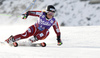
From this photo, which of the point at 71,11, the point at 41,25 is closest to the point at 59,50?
the point at 41,25

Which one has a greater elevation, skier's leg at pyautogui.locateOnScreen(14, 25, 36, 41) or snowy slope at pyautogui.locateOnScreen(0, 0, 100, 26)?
skier's leg at pyautogui.locateOnScreen(14, 25, 36, 41)

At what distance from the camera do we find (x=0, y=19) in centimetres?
1691

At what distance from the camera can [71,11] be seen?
15445 mm

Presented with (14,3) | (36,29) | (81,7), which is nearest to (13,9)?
(14,3)

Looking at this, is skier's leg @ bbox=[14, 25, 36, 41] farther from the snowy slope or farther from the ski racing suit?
the snowy slope

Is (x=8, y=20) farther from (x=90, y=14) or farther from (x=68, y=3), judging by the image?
(x=90, y=14)

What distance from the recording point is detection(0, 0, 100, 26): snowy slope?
1436cm

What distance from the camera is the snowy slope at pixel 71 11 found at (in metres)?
14.4

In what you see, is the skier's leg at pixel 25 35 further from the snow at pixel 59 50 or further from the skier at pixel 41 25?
the snow at pixel 59 50

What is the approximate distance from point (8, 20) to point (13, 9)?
1533 mm

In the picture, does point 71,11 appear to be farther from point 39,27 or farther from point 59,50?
point 59,50

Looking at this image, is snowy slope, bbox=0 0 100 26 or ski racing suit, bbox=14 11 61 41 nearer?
ski racing suit, bbox=14 11 61 41

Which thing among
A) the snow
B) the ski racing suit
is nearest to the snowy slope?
the snow

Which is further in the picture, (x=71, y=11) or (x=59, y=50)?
(x=71, y=11)
